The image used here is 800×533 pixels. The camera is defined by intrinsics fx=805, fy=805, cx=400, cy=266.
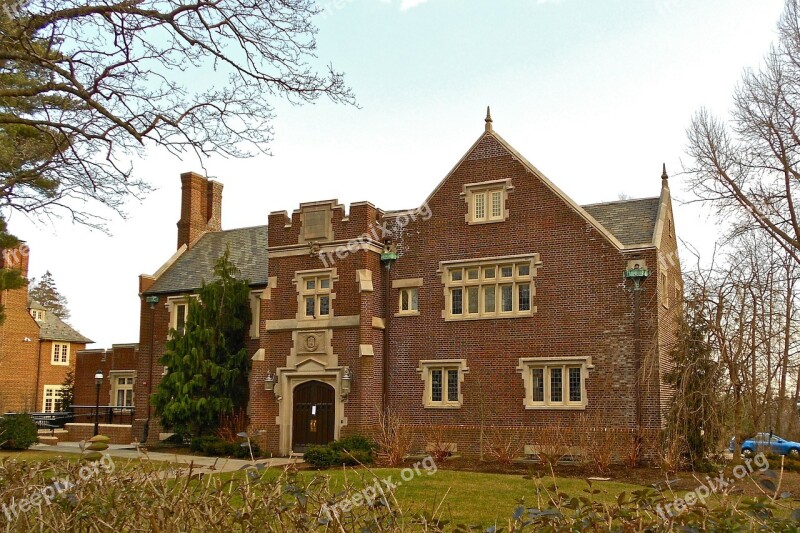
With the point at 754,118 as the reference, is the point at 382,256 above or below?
below

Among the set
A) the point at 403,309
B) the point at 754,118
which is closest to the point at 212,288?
the point at 403,309

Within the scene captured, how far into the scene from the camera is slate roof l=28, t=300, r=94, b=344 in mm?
50125

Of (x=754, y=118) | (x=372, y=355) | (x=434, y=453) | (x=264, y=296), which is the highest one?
(x=754, y=118)

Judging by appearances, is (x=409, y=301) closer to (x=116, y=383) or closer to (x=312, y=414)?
(x=312, y=414)

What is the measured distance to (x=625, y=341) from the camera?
71.3 feet

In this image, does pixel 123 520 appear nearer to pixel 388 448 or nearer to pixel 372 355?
pixel 388 448

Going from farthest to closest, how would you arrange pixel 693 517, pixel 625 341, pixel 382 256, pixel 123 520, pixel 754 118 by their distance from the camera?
1. pixel 754 118
2. pixel 382 256
3. pixel 625 341
4. pixel 123 520
5. pixel 693 517

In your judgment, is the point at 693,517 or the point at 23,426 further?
the point at 23,426

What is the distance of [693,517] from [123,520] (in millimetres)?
3626

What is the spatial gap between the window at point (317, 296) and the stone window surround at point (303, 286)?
0.03 metres

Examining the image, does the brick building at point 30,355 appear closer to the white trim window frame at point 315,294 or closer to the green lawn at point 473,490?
the white trim window frame at point 315,294

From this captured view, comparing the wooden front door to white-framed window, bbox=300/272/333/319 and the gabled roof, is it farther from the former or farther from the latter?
the gabled roof

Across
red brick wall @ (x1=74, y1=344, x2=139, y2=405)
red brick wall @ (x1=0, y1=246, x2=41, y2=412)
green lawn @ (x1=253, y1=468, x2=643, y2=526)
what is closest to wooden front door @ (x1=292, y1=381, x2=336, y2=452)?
green lawn @ (x1=253, y1=468, x2=643, y2=526)

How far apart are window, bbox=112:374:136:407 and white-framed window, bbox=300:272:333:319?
13.8 m
